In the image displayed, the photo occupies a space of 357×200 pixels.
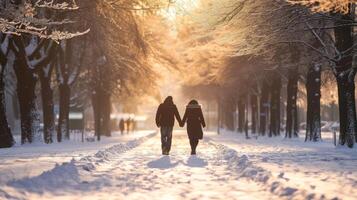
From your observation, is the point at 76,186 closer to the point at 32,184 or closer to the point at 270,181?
the point at 32,184

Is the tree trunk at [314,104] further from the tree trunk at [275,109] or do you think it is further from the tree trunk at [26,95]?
the tree trunk at [26,95]

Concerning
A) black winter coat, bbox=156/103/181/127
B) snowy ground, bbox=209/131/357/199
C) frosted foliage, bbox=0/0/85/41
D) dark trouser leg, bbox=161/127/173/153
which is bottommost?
snowy ground, bbox=209/131/357/199

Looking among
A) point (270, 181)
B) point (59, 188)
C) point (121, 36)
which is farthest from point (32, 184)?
point (121, 36)

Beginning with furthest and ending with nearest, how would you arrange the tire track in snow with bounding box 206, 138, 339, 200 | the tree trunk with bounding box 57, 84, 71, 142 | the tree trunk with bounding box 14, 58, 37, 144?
the tree trunk with bounding box 57, 84, 71, 142 < the tree trunk with bounding box 14, 58, 37, 144 < the tire track in snow with bounding box 206, 138, 339, 200

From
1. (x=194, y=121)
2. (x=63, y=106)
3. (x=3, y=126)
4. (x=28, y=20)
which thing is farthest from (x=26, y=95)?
(x=28, y=20)

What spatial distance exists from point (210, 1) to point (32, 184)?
13014 millimetres

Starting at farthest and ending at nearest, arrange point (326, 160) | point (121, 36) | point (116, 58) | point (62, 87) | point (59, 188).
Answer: point (62, 87), point (116, 58), point (121, 36), point (326, 160), point (59, 188)

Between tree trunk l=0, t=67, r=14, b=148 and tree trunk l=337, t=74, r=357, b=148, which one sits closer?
tree trunk l=337, t=74, r=357, b=148

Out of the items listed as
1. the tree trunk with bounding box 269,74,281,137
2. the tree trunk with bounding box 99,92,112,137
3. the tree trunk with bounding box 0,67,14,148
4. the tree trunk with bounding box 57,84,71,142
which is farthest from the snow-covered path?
the tree trunk with bounding box 99,92,112,137

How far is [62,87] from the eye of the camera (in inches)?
1264

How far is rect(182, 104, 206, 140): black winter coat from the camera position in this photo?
64.8ft

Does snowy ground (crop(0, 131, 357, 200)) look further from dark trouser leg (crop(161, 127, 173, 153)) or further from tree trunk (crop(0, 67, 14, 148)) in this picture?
tree trunk (crop(0, 67, 14, 148))

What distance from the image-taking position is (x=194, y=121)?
65.5 ft

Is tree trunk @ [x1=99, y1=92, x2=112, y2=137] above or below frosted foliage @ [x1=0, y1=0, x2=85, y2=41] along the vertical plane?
below
